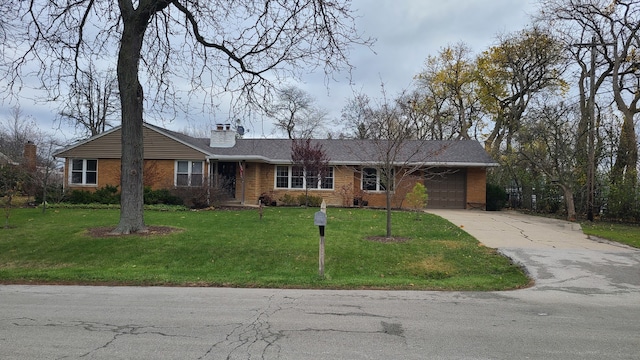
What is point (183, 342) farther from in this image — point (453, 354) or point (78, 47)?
point (78, 47)

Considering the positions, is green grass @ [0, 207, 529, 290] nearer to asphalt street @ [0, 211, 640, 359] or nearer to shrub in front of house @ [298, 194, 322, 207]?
asphalt street @ [0, 211, 640, 359]

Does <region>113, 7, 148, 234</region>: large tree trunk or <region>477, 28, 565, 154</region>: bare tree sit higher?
<region>477, 28, 565, 154</region>: bare tree

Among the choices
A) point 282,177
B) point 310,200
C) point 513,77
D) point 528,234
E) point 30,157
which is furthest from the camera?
point 513,77

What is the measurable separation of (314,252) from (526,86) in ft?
101

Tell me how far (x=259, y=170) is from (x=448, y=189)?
11.0 m

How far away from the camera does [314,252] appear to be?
34.5 ft

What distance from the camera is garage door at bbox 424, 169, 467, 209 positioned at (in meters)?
24.2

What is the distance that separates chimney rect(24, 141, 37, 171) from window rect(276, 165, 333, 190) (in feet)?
44.7

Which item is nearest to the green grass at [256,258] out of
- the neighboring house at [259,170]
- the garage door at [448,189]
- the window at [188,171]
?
the window at [188,171]

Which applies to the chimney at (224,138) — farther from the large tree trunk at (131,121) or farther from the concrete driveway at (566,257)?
the concrete driveway at (566,257)

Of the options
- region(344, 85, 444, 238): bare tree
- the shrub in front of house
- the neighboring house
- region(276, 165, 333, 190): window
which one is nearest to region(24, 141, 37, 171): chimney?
the neighboring house

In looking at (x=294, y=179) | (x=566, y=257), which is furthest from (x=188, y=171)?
(x=566, y=257)

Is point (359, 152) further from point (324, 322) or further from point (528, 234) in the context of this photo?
point (324, 322)

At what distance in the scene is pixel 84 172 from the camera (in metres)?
23.4
